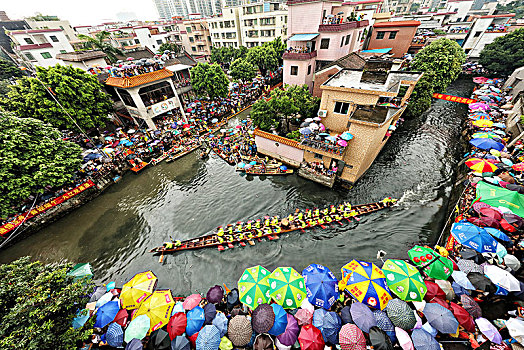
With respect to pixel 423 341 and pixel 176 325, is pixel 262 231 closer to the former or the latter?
pixel 176 325

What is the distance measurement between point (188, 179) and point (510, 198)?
30.2 m

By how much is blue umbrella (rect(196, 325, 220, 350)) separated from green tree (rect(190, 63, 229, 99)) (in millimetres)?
34172

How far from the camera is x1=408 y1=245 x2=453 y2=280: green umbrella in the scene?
1159 centimetres

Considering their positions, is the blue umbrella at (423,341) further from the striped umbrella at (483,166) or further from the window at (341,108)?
the window at (341,108)

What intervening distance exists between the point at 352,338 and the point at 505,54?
2531 inches

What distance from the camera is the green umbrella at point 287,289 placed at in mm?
10914

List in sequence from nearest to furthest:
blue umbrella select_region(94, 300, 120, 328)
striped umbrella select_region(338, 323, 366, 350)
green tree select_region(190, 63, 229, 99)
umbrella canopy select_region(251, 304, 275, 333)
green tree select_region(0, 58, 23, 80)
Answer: striped umbrella select_region(338, 323, 366, 350)
umbrella canopy select_region(251, 304, 275, 333)
blue umbrella select_region(94, 300, 120, 328)
green tree select_region(190, 63, 229, 99)
green tree select_region(0, 58, 23, 80)

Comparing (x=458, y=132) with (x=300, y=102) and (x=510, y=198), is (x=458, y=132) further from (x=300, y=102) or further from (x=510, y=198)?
(x=300, y=102)

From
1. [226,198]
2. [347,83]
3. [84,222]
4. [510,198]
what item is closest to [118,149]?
[84,222]

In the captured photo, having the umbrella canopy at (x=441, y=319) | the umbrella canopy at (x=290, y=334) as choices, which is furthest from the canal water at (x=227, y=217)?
the umbrella canopy at (x=441, y=319)

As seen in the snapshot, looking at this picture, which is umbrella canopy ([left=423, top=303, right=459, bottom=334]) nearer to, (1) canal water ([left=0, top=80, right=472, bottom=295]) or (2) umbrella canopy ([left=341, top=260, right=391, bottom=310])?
(2) umbrella canopy ([left=341, top=260, right=391, bottom=310])

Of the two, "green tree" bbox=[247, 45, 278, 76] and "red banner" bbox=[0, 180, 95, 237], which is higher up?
"green tree" bbox=[247, 45, 278, 76]

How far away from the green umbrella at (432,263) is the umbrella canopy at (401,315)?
11.5 feet

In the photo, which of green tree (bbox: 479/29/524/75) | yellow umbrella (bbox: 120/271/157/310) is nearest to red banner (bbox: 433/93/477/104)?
green tree (bbox: 479/29/524/75)
